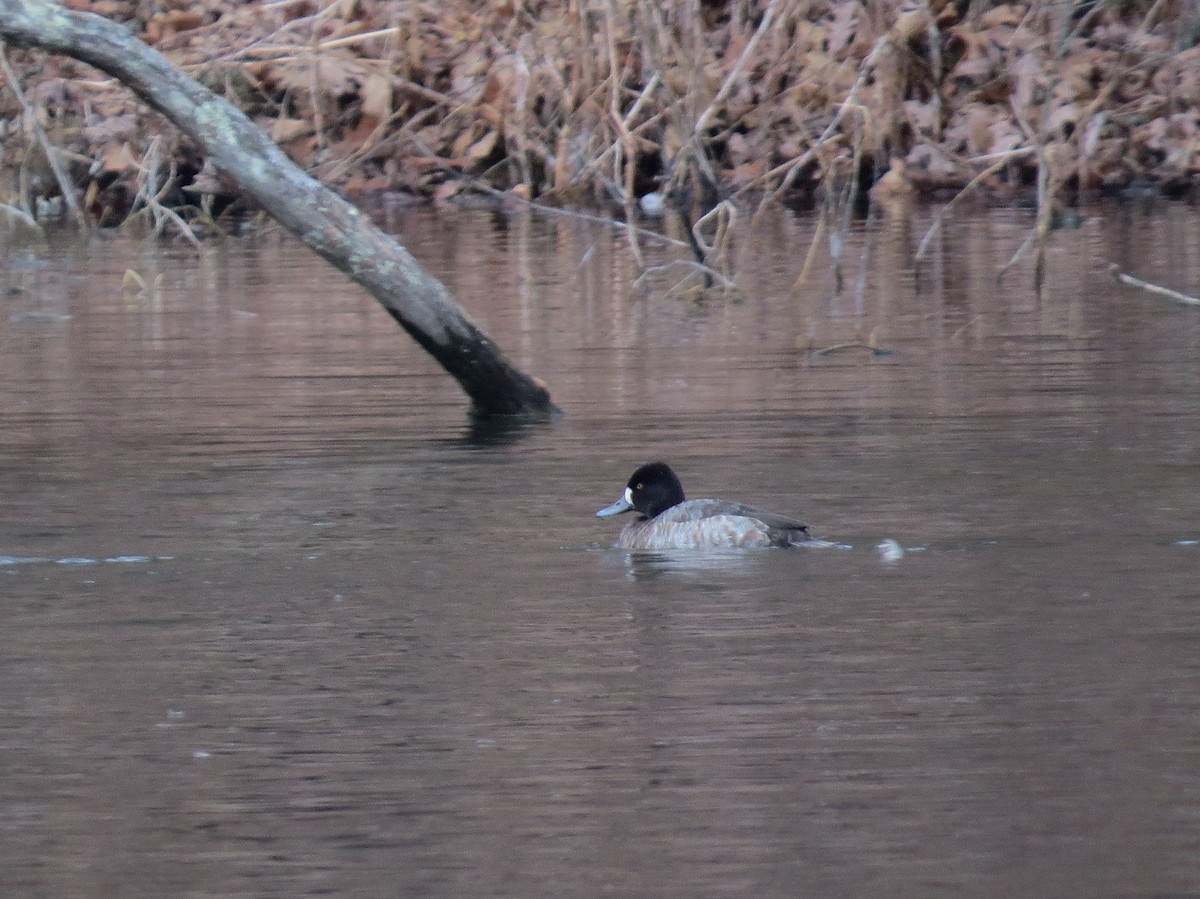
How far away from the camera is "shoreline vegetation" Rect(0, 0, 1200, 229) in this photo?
2483cm

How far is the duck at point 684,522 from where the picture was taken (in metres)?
9.41

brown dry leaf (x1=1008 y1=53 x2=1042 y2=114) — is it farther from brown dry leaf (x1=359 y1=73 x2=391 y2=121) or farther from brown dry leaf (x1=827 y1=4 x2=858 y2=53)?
brown dry leaf (x1=359 y1=73 x2=391 y2=121)

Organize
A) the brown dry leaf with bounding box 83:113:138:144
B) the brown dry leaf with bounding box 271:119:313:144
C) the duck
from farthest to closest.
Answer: the brown dry leaf with bounding box 271:119:313:144 < the brown dry leaf with bounding box 83:113:138:144 < the duck

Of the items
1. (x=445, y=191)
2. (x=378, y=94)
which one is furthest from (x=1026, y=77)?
(x=445, y=191)

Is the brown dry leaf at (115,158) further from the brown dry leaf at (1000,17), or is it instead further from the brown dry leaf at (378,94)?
the brown dry leaf at (1000,17)

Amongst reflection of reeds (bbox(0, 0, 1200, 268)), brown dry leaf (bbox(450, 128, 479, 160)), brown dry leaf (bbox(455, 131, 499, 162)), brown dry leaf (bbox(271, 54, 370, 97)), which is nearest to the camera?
reflection of reeds (bbox(0, 0, 1200, 268))

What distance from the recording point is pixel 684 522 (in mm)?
9664

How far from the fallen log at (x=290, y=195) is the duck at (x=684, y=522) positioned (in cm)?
270

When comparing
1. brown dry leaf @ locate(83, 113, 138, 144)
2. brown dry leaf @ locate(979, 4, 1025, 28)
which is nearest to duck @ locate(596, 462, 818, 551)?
brown dry leaf @ locate(83, 113, 138, 144)

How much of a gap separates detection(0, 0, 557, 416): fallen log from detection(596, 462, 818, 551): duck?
2.70 m

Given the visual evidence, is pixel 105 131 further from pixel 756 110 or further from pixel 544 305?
pixel 544 305

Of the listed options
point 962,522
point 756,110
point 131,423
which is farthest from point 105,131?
point 962,522

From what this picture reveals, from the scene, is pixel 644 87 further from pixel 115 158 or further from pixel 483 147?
pixel 115 158

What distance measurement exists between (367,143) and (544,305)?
889 centimetres
